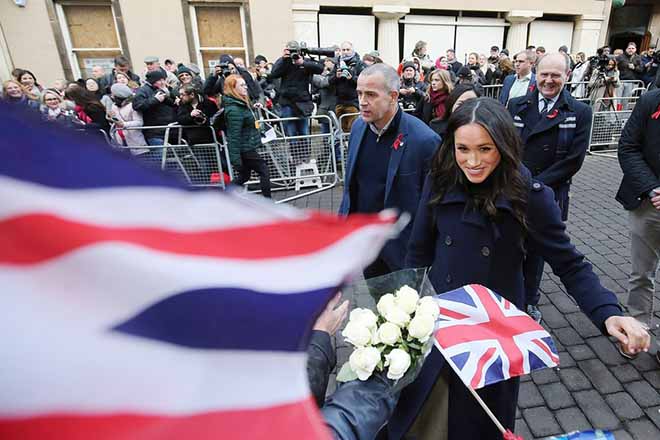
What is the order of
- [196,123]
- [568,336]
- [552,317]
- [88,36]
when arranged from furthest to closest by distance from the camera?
[88,36] → [196,123] → [552,317] → [568,336]

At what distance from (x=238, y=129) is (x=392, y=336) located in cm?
522

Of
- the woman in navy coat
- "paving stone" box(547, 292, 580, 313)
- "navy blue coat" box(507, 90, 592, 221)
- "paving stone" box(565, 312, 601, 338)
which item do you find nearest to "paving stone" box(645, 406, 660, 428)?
"paving stone" box(565, 312, 601, 338)

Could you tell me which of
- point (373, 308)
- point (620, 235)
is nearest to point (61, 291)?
point (373, 308)

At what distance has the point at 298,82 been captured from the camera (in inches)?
332

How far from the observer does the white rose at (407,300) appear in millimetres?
1458

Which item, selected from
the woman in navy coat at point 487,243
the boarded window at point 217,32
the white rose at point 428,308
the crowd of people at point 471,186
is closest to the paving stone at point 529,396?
the crowd of people at point 471,186

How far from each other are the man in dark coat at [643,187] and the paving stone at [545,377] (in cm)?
84

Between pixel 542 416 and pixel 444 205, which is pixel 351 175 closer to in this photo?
pixel 444 205

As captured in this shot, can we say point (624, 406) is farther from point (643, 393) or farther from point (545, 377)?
point (545, 377)

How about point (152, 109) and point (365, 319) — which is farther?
point (152, 109)

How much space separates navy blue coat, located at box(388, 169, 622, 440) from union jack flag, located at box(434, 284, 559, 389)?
0.36 metres

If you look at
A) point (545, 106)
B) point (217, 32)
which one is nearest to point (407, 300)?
point (545, 106)

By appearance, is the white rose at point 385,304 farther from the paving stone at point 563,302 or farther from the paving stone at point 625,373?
the paving stone at point 563,302

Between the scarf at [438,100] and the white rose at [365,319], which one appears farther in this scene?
the scarf at [438,100]
